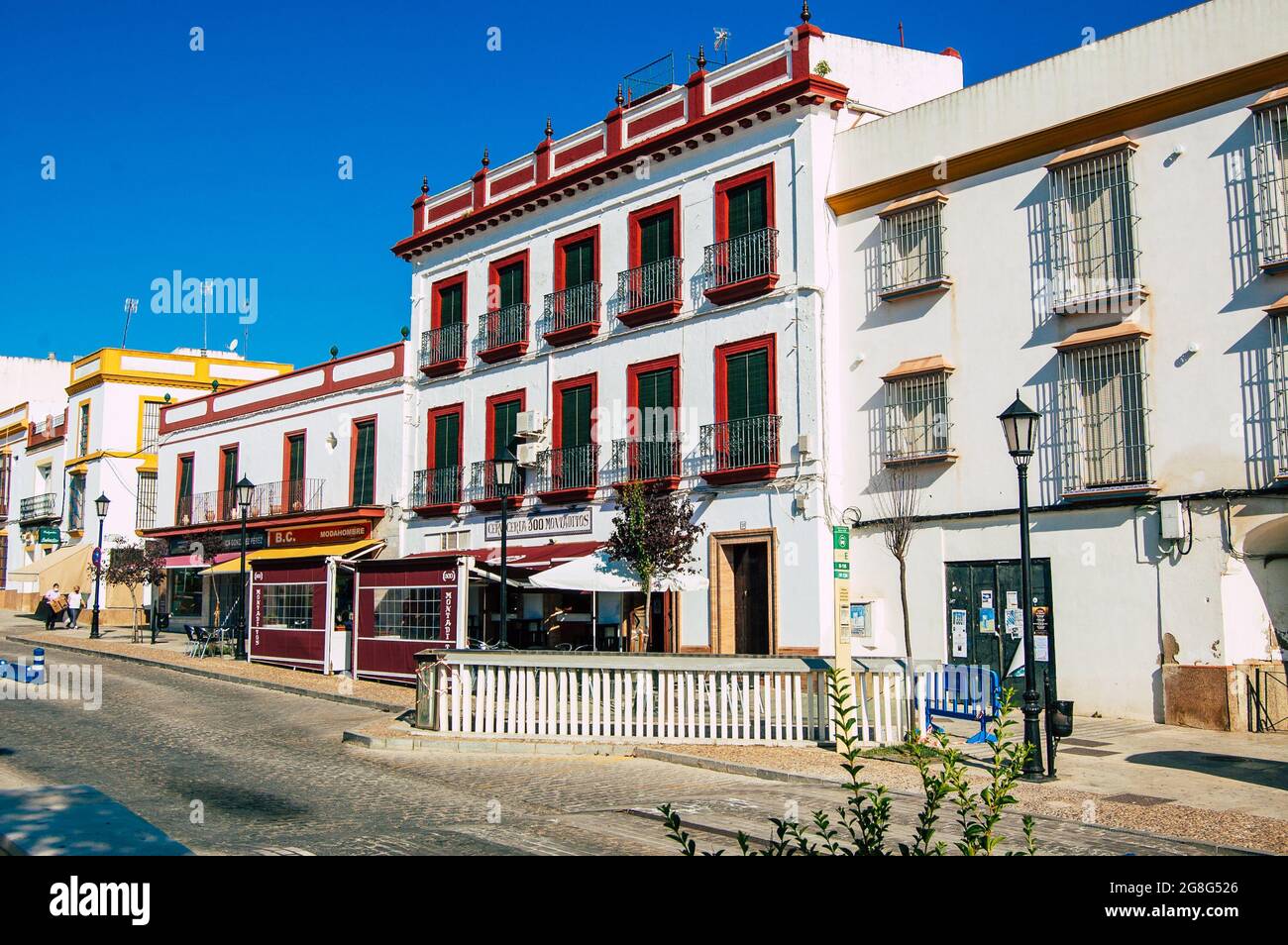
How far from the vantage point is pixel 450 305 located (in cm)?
2936

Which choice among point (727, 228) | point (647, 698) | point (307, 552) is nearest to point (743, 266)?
point (727, 228)

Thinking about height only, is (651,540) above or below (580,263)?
below

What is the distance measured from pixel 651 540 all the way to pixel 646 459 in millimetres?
3323

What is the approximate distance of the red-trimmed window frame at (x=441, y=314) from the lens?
93.0 feet

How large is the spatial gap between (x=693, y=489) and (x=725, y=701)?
8.70 meters

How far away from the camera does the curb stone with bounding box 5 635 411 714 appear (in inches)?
746

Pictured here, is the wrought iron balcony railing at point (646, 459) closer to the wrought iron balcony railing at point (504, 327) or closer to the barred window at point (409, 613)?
the wrought iron balcony railing at point (504, 327)

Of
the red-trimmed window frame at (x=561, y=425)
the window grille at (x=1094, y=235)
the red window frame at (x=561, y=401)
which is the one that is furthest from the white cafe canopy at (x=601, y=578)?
the window grille at (x=1094, y=235)

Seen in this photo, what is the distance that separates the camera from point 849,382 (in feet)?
69.1

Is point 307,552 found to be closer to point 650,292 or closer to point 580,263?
point 580,263

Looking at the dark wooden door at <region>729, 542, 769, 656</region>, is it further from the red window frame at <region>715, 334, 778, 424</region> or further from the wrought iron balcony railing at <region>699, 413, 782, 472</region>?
Answer: the red window frame at <region>715, 334, 778, 424</region>

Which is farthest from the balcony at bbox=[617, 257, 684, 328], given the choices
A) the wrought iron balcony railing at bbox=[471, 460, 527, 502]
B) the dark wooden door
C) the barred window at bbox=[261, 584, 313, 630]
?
the barred window at bbox=[261, 584, 313, 630]

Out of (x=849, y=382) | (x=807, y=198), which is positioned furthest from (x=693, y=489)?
(x=807, y=198)
